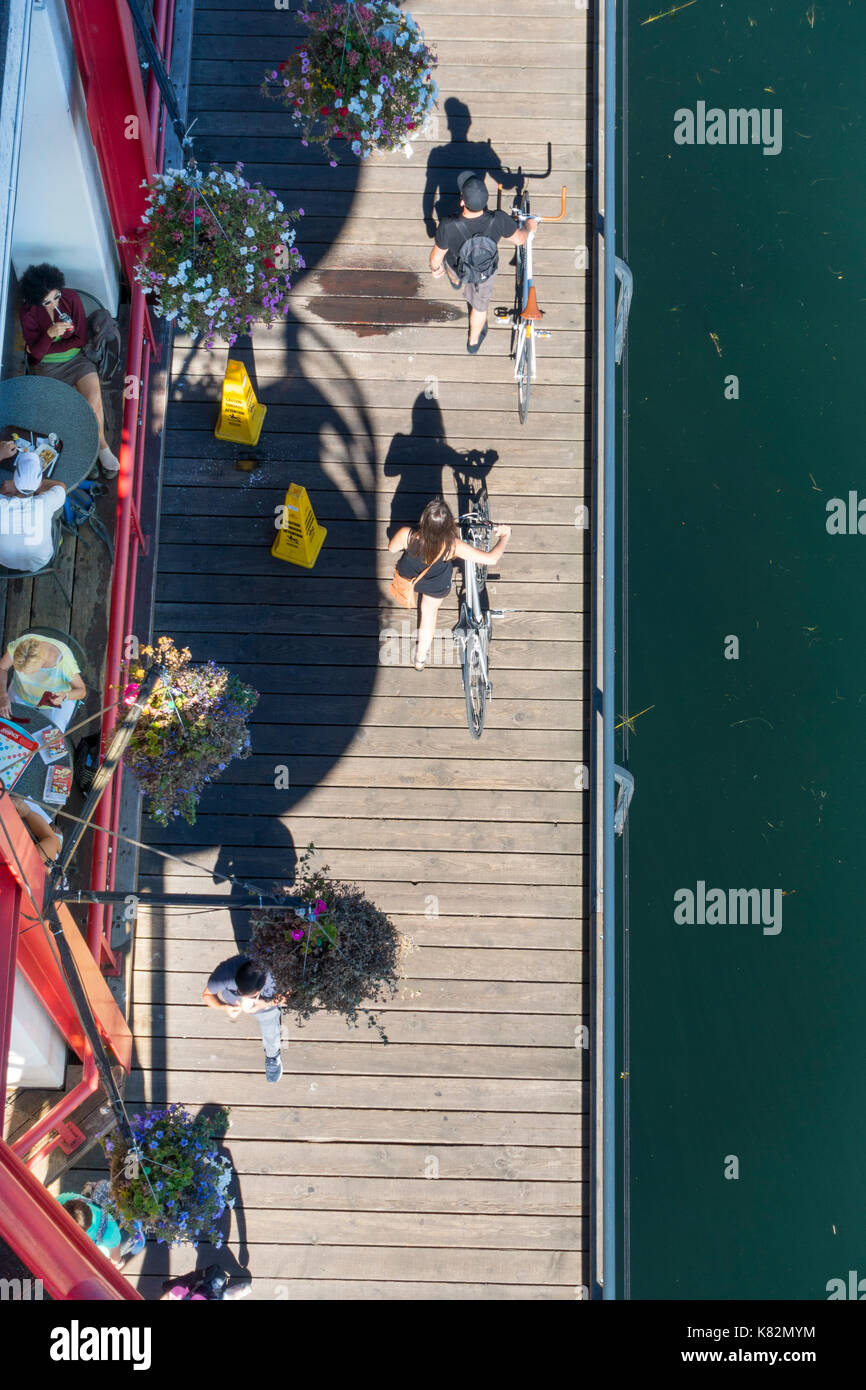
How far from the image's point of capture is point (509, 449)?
26.3 ft

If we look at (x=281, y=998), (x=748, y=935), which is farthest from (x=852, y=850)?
(x=281, y=998)

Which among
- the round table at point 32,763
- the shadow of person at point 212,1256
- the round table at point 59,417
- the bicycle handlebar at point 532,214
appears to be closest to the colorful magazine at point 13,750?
the round table at point 32,763

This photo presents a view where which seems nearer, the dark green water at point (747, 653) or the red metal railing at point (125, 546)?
the red metal railing at point (125, 546)

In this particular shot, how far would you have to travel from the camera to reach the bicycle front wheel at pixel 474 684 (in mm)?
7199

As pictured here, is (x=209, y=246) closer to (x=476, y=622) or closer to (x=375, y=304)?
(x=375, y=304)

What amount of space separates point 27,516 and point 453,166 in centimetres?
487

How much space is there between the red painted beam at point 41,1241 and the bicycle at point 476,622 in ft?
13.3

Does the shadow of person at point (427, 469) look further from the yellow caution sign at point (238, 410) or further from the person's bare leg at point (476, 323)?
the yellow caution sign at point (238, 410)

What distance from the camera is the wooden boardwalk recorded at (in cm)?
708

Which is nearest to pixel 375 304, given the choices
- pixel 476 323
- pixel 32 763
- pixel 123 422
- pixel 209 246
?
pixel 476 323

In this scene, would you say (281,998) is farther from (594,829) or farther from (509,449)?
(509,449)

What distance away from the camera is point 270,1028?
22.0 ft

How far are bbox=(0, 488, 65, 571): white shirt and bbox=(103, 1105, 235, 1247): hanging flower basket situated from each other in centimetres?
350

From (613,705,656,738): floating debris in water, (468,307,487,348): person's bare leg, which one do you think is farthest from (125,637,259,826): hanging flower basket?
(613,705,656,738): floating debris in water
